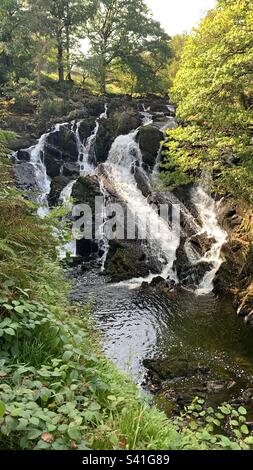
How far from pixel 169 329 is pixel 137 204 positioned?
935cm

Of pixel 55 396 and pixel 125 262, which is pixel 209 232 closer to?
pixel 125 262

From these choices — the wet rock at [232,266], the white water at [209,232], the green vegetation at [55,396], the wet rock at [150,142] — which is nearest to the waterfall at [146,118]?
the wet rock at [150,142]

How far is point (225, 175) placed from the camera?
1291cm

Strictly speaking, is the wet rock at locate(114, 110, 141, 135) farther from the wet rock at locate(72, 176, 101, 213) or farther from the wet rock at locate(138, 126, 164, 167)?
the wet rock at locate(72, 176, 101, 213)

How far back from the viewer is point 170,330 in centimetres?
1170

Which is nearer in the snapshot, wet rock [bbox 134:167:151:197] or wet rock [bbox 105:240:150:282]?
wet rock [bbox 105:240:150:282]

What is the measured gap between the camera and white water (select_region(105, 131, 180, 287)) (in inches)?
675

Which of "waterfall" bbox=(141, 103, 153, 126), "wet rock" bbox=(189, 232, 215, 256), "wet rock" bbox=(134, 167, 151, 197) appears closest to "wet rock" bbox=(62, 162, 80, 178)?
"wet rock" bbox=(134, 167, 151, 197)

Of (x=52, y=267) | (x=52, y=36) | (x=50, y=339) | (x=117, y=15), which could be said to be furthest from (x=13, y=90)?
(x=50, y=339)

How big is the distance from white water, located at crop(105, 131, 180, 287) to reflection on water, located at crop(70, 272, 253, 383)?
179 centimetres

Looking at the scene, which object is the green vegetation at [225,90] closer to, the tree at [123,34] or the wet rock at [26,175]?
the wet rock at [26,175]

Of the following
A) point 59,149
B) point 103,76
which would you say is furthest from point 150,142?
point 103,76

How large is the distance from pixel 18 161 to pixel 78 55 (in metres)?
17.8

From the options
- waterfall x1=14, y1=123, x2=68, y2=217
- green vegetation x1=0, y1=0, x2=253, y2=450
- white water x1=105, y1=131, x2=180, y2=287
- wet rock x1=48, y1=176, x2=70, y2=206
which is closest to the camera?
green vegetation x1=0, y1=0, x2=253, y2=450
